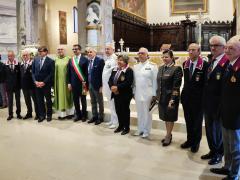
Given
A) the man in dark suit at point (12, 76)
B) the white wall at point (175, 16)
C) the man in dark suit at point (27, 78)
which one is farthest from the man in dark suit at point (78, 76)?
the white wall at point (175, 16)

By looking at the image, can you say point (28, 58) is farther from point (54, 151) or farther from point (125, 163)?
point (125, 163)

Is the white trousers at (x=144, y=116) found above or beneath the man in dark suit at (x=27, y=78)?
beneath

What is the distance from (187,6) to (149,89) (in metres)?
10.8

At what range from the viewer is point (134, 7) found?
13805mm

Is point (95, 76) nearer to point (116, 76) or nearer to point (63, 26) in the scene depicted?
point (116, 76)

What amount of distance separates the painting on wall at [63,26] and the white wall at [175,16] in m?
4.20

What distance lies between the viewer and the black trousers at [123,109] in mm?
5320

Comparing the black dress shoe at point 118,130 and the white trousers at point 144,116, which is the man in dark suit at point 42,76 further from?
the white trousers at point 144,116

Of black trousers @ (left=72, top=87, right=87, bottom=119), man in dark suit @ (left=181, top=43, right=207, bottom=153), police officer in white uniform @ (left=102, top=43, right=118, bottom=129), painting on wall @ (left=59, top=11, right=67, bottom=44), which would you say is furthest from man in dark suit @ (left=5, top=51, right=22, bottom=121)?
painting on wall @ (left=59, top=11, right=67, bottom=44)

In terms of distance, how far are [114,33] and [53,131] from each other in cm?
662

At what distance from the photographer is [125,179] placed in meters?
3.48

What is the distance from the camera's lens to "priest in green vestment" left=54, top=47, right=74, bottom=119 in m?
6.38

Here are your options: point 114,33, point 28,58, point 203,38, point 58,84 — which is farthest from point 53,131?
point 203,38

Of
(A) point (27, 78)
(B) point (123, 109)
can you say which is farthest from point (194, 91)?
(A) point (27, 78)
